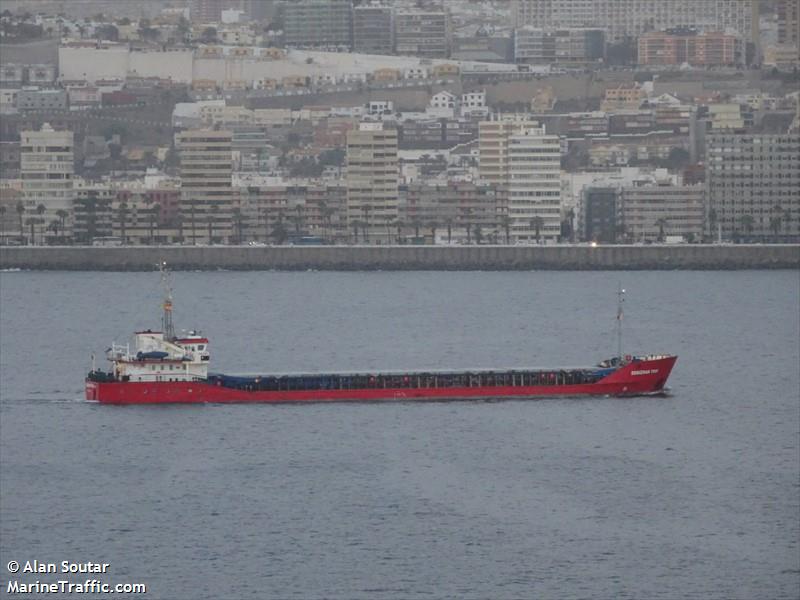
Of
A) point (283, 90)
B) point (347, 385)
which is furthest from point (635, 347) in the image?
point (283, 90)

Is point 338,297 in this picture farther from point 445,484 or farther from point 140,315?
point 445,484

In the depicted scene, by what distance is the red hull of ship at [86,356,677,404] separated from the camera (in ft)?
164

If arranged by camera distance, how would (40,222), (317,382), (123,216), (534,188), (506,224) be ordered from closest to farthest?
(317,382), (123,216), (506,224), (534,188), (40,222)

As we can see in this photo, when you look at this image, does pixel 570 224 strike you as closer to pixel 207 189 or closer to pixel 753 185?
pixel 753 185

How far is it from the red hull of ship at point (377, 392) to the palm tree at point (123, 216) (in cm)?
4255

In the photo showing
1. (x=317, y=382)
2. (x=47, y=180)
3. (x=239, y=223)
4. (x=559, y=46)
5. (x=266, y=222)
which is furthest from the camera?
(x=559, y=46)

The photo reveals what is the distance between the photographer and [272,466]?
42.8m

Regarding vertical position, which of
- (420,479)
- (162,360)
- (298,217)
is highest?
(162,360)

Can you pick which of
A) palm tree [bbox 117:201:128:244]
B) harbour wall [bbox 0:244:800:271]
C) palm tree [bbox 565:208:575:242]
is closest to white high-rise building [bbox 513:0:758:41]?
palm tree [bbox 565:208:575:242]

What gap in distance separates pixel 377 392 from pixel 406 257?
3653 centimetres

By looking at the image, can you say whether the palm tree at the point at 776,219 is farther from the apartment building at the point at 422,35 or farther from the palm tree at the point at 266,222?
the apartment building at the point at 422,35

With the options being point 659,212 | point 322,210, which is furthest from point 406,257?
point 659,212

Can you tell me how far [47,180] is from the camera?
319 ft

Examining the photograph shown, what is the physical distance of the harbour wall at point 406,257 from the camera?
283ft
